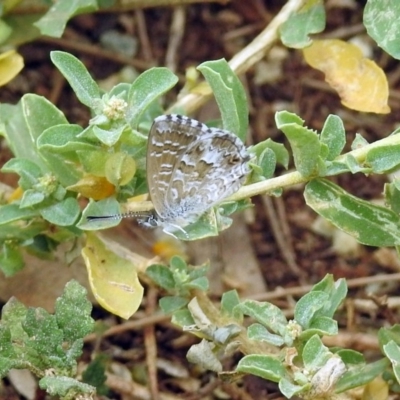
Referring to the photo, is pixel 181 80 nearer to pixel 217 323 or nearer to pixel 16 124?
pixel 16 124

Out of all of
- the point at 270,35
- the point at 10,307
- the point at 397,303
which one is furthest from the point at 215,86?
the point at 397,303

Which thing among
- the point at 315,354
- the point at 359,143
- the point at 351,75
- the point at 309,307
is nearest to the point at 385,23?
the point at 351,75

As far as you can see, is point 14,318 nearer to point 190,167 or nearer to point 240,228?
point 190,167

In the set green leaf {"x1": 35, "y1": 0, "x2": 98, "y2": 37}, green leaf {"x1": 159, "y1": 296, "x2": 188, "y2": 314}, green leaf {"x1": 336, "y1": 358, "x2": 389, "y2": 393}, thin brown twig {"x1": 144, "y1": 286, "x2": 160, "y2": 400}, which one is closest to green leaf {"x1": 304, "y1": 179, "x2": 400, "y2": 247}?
green leaf {"x1": 336, "y1": 358, "x2": 389, "y2": 393}

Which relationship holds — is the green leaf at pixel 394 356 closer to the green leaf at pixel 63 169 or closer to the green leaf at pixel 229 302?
the green leaf at pixel 229 302

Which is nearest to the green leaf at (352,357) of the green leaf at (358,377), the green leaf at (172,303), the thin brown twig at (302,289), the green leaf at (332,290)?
the green leaf at (358,377)
